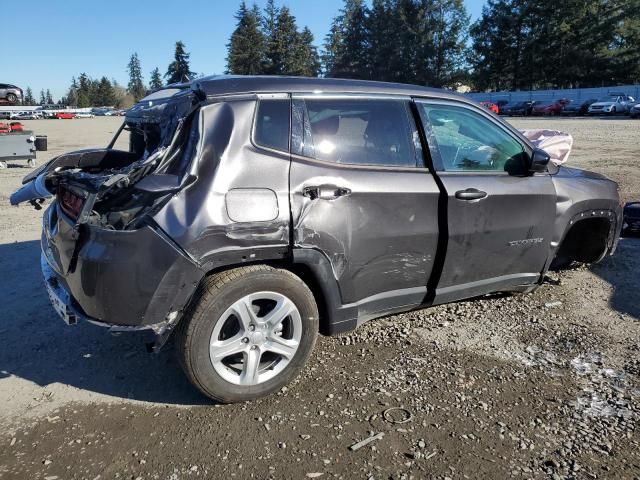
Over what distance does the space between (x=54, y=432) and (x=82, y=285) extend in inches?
33.2

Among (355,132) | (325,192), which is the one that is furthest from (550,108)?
(325,192)

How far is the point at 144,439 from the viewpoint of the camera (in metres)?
2.75

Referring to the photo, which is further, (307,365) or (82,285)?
(307,365)

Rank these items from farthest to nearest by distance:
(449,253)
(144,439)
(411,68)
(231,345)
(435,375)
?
(411,68), (449,253), (435,375), (231,345), (144,439)

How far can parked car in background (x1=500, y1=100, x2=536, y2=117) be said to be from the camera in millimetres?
47031

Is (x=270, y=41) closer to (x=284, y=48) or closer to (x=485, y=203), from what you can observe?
(x=284, y=48)

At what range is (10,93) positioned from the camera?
18.8m

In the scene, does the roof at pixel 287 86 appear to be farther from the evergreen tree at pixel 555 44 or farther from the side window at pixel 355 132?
the evergreen tree at pixel 555 44

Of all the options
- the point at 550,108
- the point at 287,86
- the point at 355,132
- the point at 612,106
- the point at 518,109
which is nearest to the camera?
the point at 287,86

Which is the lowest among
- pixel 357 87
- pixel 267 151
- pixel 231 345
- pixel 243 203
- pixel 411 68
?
pixel 231 345

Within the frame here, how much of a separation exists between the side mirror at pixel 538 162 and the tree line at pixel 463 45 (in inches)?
2681

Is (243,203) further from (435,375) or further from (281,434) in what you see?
(435,375)

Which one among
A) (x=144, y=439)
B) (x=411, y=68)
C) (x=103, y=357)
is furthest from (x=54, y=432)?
(x=411, y=68)

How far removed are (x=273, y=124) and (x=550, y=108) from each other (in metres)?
48.2
